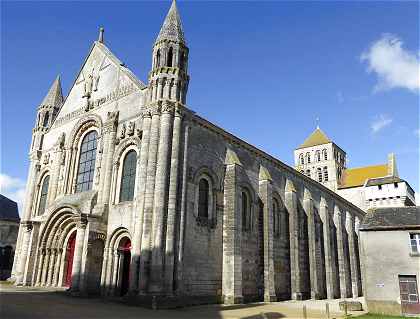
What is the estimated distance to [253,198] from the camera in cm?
2508

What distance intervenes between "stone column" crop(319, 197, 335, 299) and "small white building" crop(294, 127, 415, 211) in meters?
17.5

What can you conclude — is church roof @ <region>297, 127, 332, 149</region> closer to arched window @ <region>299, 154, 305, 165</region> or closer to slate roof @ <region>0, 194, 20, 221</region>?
arched window @ <region>299, 154, 305, 165</region>

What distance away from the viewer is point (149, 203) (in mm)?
18688

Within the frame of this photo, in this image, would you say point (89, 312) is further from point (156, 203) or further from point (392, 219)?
point (392, 219)

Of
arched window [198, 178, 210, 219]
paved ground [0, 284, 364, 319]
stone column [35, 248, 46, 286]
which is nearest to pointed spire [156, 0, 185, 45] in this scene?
arched window [198, 178, 210, 219]

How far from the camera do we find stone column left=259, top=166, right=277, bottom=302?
23266mm

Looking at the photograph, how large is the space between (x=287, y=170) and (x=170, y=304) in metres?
16.4

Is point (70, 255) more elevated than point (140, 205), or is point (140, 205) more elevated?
point (140, 205)

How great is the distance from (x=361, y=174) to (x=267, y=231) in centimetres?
3884

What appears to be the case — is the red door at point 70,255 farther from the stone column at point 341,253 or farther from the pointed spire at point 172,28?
the stone column at point 341,253

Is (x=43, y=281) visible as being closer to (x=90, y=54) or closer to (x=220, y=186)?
(x=220, y=186)

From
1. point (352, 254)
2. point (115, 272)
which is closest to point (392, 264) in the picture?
point (115, 272)

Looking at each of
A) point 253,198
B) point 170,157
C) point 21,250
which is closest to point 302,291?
point 253,198

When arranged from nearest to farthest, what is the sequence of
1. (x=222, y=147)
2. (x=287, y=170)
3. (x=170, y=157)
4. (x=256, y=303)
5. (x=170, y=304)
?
(x=170, y=304) → (x=170, y=157) → (x=256, y=303) → (x=222, y=147) → (x=287, y=170)
